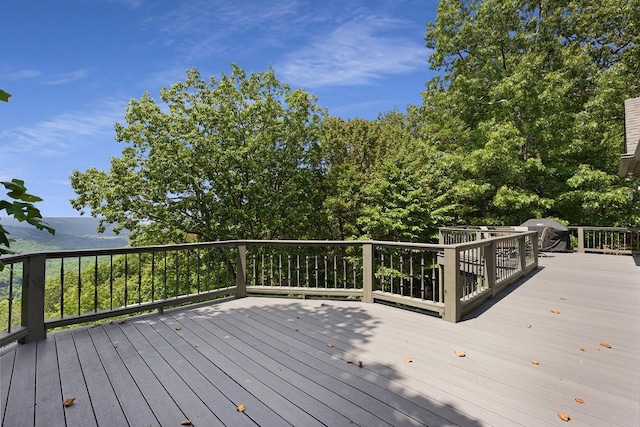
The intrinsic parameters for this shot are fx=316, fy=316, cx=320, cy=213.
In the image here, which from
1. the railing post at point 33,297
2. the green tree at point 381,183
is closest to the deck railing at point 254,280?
the railing post at point 33,297

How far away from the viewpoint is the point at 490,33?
13.7m

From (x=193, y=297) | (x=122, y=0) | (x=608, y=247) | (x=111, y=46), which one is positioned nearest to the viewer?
(x=193, y=297)

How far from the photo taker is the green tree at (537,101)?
12.1 m

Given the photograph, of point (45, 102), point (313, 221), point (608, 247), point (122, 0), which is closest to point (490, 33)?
point (608, 247)

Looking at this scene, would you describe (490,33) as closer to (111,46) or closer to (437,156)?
(437,156)

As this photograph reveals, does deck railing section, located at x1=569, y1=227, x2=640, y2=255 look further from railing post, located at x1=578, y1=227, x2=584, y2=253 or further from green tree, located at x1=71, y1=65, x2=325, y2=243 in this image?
green tree, located at x1=71, y1=65, x2=325, y2=243

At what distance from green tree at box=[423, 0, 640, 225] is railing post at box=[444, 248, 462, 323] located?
391 inches

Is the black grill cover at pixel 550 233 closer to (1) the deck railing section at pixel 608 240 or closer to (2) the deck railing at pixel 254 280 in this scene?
(1) the deck railing section at pixel 608 240

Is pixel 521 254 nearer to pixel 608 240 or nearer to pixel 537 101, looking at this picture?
pixel 608 240

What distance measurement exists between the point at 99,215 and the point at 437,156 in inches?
573

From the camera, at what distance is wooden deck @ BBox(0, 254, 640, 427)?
7.04ft

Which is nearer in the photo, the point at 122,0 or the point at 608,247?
the point at 122,0

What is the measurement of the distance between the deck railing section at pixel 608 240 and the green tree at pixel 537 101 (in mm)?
1207

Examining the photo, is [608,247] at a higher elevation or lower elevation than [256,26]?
lower
